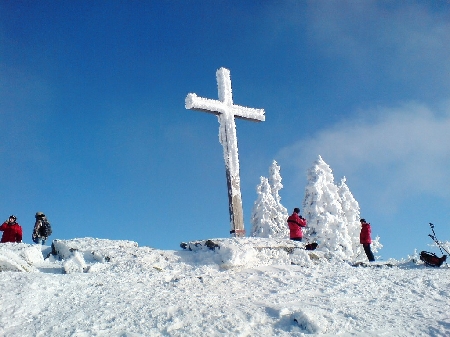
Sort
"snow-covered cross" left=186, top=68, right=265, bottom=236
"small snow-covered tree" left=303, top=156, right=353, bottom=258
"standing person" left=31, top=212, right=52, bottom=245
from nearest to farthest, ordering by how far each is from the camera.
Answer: "snow-covered cross" left=186, top=68, right=265, bottom=236 → "standing person" left=31, top=212, right=52, bottom=245 → "small snow-covered tree" left=303, top=156, right=353, bottom=258

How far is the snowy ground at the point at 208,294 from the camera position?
5.04 metres

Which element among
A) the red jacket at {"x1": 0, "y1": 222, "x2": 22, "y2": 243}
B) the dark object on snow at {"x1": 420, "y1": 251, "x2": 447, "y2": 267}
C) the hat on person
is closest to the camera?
the dark object on snow at {"x1": 420, "y1": 251, "x2": 447, "y2": 267}

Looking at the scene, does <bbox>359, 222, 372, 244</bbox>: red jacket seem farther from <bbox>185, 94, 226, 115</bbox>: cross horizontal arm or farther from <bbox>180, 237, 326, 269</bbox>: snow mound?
<bbox>185, 94, 226, 115</bbox>: cross horizontal arm

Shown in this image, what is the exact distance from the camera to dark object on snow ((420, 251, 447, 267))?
389 inches

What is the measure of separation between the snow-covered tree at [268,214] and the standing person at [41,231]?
16.7 meters

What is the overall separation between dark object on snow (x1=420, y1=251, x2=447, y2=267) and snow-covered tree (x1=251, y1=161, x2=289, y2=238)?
55.0 ft

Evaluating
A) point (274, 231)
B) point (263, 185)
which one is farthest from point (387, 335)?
point (263, 185)

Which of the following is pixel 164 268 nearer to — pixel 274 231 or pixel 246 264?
pixel 246 264

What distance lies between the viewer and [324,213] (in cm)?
2564

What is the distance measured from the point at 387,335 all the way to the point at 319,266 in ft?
13.1

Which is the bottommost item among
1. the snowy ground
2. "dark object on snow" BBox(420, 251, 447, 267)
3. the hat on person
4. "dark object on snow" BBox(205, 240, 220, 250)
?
the snowy ground

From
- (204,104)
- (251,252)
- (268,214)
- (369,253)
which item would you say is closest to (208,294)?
(251,252)

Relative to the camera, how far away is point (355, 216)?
1125 inches

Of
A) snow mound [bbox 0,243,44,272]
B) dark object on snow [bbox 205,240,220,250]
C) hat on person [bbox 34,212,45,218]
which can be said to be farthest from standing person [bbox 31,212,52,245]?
dark object on snow [bbox 205,240,220,250]
